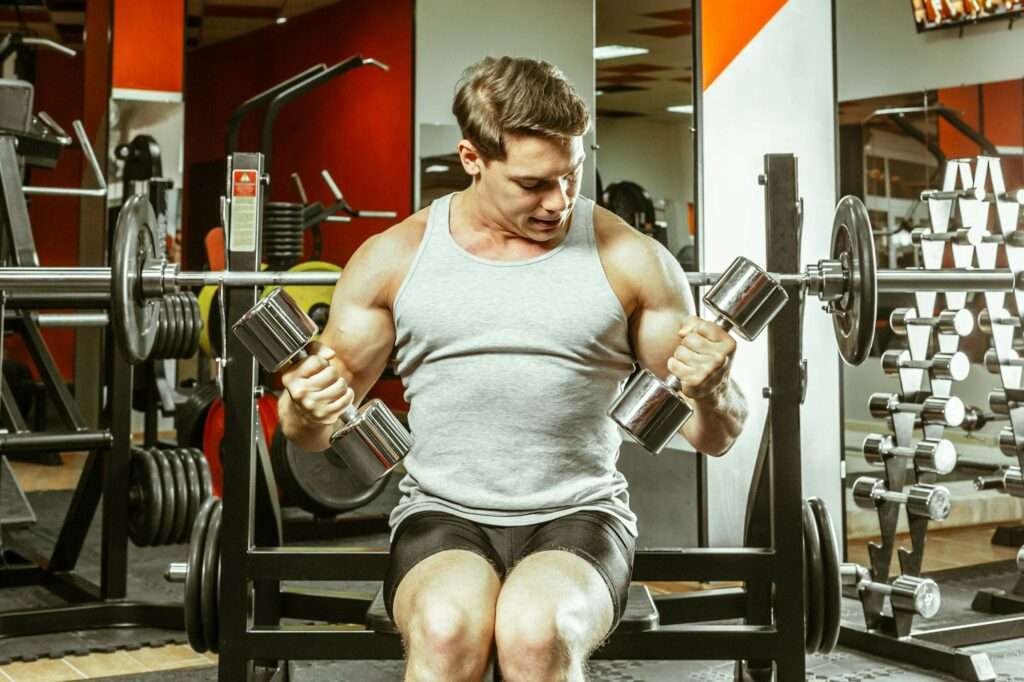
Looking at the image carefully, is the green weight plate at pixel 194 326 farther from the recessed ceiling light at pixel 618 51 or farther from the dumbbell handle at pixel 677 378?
the recessed ceiling light at pixel 618 51

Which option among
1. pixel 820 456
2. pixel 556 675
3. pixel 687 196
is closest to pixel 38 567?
pixel 820 456

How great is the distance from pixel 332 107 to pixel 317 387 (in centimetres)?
735

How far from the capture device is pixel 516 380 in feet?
6.02

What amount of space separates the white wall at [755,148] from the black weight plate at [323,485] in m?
1.39

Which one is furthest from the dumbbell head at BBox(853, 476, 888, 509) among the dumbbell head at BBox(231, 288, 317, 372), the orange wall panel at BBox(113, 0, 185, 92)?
the orange wall panel at BBox(113, 0, 185, 92)

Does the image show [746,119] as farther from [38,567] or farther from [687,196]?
[687,196]

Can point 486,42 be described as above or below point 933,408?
above

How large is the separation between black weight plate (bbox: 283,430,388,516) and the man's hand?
2.53 m

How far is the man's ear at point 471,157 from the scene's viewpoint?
1854 mm

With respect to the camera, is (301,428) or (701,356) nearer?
(701,356)

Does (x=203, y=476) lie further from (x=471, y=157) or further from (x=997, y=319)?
(x=997, y=319)

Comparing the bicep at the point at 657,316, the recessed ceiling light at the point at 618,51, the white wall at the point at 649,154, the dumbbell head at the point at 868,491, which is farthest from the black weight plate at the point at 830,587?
the white wall at the point at 649,154

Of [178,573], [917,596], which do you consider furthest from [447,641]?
[917,596]

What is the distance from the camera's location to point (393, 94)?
7855mm
